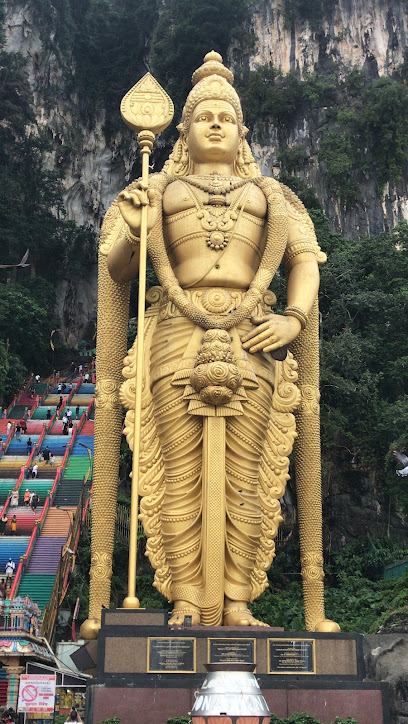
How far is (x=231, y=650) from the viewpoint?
18.7 feet

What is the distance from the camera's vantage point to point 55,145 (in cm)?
3197

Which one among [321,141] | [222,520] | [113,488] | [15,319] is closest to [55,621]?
[113,488]

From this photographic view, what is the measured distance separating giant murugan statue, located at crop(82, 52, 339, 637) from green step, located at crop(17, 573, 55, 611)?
6040 mm

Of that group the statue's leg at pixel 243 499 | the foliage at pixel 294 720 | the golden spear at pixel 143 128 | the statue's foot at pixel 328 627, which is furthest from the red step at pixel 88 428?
the foliage at pixel 294 720

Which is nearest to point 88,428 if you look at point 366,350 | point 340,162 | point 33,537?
point 33,537

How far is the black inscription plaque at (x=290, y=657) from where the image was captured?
226 inches

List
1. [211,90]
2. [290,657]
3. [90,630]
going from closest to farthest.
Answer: [290,657], [90,630], [211,90]

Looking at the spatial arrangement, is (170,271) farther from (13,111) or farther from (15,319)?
(13,111)

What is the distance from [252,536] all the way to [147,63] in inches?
1127

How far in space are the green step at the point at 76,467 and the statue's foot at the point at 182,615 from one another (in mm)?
10833

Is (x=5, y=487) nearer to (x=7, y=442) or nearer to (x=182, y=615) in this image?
(x=7, y=442)

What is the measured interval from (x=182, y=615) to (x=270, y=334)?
213 centimetres

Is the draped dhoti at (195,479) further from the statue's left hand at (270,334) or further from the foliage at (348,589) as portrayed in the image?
the foliage at (348,589)

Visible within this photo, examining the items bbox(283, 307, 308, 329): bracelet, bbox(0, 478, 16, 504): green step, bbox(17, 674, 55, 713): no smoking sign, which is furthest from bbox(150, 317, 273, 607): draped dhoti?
bbox(0, 478, 16, 504): green step
